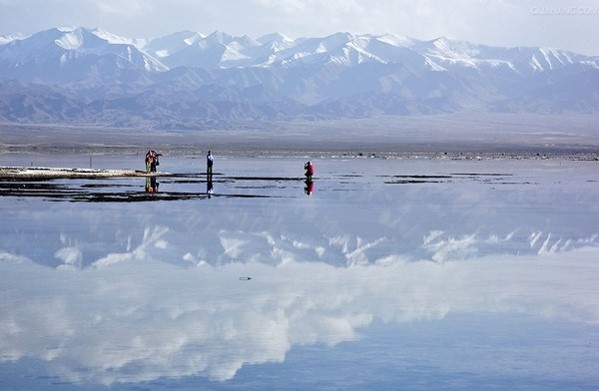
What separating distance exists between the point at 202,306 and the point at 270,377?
4.76 metres

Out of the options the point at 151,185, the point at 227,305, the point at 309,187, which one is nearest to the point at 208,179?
the point at 151,185

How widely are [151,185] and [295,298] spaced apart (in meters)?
35.0

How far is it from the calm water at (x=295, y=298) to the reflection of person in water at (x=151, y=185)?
1064cm

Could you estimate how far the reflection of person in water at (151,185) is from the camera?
49.5 meters

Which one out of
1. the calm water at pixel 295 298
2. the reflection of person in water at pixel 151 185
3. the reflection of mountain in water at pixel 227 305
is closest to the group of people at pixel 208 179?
the reflection of person in water at pixel 151 185

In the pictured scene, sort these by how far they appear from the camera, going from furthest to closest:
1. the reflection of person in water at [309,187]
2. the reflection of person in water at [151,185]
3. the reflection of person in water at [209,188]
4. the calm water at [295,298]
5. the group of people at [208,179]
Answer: the group of people at [208,179] → the reflection of person in water at [309,187] → the reflection of person in water at [151,185] → the reflection of person in water at [209,188] → the calm water at [295,298]

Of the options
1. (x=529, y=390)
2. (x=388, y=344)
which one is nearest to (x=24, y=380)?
(x=388, y=344)

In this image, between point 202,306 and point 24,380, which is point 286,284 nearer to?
point 202,306

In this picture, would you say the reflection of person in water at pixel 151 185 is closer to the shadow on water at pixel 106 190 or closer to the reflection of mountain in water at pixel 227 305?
the shadow on water at pixel 106 190

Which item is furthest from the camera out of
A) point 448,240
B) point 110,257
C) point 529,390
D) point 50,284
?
point 448,240

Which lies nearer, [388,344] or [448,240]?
[388,344]

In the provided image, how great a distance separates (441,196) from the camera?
47.8m

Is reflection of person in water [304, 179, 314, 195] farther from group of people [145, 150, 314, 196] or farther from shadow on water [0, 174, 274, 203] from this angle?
shadow on water [0, 174, 274, 203]

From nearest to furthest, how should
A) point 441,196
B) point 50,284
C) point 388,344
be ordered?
point 388,344 → point 50,284 → point 441,196
